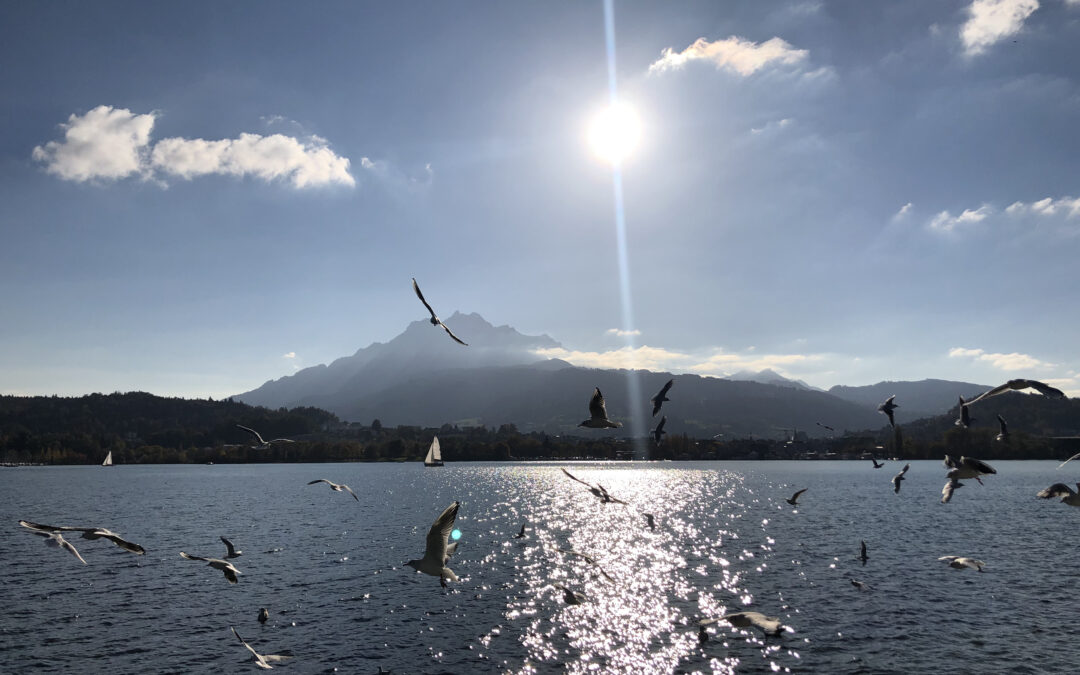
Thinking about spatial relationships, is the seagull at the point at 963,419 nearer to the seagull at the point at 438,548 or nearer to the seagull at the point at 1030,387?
the seagull at the point at 1030,387

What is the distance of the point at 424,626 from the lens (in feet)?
136

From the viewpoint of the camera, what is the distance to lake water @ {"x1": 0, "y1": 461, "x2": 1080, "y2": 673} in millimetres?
35188

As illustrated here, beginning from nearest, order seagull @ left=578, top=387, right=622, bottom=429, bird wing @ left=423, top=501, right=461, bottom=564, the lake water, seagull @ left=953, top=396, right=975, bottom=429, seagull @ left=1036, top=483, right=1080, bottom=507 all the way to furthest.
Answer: bird wing @ left=423, top=501, right=461, bottom=564 < seagull @ left=578, top=387, right=622, bottom=429 < seagull @ left=1036, top=483, right=1080, bottom=507 < seagull @ left=953, top=396, right=975, bottom=429 < the lake water

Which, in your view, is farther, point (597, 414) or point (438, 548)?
point (597, 414)

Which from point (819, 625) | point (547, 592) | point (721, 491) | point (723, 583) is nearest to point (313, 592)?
point (547, 592)

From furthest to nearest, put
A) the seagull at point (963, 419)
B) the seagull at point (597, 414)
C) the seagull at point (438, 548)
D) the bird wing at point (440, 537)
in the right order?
the seagull at point (963, 419), the seagull at point (597, 414), the seagull at point (438, 548), the bird wing at point (440, 537)

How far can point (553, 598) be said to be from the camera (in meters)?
49.2

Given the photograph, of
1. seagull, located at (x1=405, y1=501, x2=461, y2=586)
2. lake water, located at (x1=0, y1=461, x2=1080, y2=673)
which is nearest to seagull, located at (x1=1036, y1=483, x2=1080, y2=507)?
lake water, located at (x1=0, y1=461, x2=1080, y2=673)

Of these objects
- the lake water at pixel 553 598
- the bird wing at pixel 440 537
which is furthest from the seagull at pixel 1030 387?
the lake water at pixel 553 598

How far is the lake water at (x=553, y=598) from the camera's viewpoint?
35188mm

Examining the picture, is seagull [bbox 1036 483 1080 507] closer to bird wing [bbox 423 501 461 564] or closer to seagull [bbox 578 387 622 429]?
seagull [bbox 578 387 622 429]

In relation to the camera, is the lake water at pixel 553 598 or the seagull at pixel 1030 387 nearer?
the seagull at pixel 1030 387

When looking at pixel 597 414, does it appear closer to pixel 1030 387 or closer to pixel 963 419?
pixel 1030 387

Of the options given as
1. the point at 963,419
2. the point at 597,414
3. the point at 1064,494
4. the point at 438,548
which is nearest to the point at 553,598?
the point at 597,414
